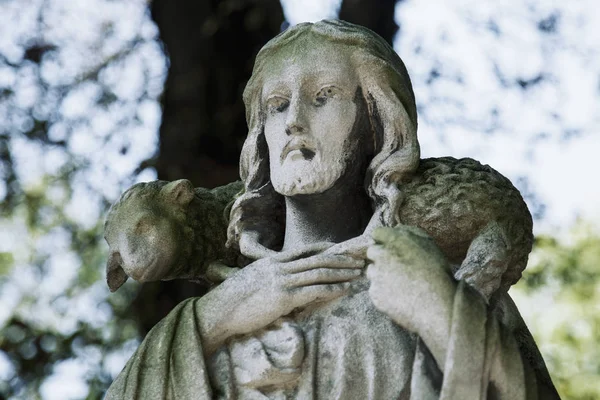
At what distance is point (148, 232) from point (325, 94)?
76 cm

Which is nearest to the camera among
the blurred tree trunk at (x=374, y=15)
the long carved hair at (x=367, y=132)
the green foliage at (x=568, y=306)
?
the long carved hair at (x=367, y=132)

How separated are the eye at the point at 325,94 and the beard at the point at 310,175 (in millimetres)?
202

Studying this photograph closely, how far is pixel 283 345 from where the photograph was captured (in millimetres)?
4324

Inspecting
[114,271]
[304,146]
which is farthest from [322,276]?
[114,271]

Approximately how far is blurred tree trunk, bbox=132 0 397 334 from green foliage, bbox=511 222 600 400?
2258 millimetres

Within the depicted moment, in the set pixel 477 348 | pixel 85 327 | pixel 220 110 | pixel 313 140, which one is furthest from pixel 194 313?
pixel 85 327

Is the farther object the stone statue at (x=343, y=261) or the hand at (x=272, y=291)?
the hand at (x=272, y=291)

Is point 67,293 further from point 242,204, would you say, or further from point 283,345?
point 283,345

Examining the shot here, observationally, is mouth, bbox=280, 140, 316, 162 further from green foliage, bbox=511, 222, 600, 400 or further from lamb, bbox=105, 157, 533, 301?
green foliage, bbox=511, 222, 600, 400

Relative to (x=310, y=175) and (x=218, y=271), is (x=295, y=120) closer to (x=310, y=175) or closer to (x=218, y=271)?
(x=310, y=175)

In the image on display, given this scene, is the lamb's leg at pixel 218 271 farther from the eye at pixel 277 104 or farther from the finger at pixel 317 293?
the eye at pixel 277 104

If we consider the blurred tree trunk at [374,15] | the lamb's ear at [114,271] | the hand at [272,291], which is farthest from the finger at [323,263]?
the blurred tree trunk at [374,15]

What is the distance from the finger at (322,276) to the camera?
4387 millimetres

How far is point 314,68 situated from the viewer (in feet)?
15.6
